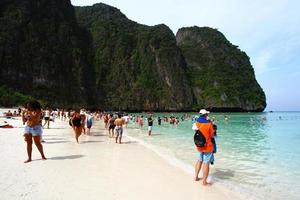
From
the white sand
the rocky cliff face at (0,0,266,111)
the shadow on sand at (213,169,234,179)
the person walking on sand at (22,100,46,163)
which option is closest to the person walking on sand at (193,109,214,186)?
the white sand

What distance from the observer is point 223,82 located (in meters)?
178

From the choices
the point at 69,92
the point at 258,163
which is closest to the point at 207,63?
the point at 69,92

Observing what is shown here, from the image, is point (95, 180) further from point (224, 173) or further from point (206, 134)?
point (224, 173)

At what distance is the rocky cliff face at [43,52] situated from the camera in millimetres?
107062

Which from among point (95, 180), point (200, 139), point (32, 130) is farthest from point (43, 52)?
point (200, 139)

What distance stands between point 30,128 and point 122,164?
320 centimetres

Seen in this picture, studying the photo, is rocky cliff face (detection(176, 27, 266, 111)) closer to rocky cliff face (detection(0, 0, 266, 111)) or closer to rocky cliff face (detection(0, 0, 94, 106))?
rocky cliff face (detection(0, 0, 266, 111))

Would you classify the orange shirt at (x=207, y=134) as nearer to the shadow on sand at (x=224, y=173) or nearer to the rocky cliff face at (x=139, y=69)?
the shadow on sand at (x=224, y=173)

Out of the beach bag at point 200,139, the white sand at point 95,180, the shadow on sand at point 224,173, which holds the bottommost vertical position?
the shadow on sand at point 224,173

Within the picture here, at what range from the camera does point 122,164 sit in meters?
11.3

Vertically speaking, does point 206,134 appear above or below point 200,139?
above

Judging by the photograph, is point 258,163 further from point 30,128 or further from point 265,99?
point 265,99

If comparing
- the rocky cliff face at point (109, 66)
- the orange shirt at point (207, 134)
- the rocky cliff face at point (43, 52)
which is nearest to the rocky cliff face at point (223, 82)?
the rocky cliff face at point (109, 66)

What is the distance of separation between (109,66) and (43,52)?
64837 millimetres
